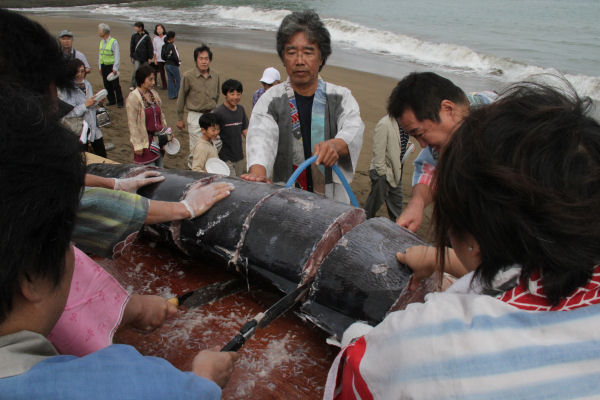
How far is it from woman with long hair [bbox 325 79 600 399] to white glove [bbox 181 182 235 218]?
139 centimetres

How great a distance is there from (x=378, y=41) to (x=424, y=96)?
18887 millimetres

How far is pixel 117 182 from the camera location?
2543 millimetres

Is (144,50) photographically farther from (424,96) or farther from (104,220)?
(424,96)

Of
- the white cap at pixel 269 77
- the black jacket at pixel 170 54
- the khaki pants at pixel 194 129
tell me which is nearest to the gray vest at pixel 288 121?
the white cap at pixel 269 77

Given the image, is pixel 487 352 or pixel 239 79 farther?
pixel 239 79

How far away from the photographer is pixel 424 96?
2361 millimetres

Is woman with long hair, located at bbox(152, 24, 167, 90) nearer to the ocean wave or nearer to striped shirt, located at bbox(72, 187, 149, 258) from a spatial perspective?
the ocean wave

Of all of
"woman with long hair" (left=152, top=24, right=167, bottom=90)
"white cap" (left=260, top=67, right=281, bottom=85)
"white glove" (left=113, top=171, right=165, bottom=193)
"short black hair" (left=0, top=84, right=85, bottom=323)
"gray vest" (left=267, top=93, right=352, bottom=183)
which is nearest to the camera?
"short black hair" (left=0, top=84, right=85, bottom=323)

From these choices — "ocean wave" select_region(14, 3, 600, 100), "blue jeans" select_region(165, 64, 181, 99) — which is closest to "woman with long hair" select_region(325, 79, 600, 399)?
"ocean wave" select_region(14, 3, 600, 100)

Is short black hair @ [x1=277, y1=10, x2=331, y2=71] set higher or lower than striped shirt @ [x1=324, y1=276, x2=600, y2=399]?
higher

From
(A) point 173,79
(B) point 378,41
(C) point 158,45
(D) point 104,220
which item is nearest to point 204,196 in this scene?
(D) point 104,220

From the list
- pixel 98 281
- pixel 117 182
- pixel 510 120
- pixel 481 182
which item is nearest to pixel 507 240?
pixel 481 182

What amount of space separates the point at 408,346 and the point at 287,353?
0.86 metres

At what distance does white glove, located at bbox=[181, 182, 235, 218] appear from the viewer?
2.22 meters
